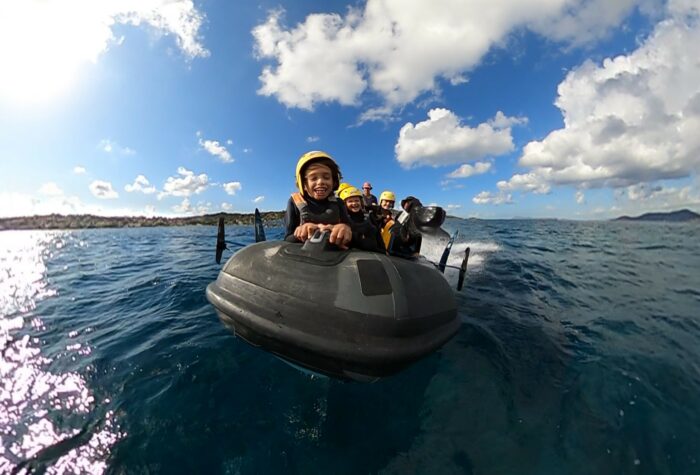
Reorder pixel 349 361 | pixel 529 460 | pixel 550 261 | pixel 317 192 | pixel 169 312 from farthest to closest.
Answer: pixel 550 261 → pixel 169 312 → pixel 317 192 → pixel 529 460 → pixel 349 361

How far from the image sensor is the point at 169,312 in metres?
5.88

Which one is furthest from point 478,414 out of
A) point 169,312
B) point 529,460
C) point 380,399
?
point 169,312

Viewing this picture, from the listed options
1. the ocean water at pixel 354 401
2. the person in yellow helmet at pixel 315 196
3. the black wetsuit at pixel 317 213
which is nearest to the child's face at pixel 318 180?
the person in yellow helmet at pixel 315 196

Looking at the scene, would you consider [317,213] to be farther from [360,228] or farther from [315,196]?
[360,228]

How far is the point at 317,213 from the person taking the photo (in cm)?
432

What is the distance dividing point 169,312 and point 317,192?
13.6 feet

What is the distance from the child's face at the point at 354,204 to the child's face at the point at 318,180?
1.12m

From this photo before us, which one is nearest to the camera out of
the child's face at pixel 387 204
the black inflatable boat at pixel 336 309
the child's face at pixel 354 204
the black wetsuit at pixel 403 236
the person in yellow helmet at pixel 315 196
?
the black inflatable boat at pixel 336 309

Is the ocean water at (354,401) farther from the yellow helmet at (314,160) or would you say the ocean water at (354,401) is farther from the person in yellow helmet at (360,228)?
the yellow helmet at (314,160)

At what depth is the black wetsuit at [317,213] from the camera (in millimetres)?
4301

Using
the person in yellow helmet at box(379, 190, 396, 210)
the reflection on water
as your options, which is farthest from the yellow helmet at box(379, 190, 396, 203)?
the reflection on water

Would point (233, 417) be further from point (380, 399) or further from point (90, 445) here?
point (380, 399)

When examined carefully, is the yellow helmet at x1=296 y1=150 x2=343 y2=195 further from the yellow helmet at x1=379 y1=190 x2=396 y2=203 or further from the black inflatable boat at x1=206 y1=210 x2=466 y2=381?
the yellow helmet at x1=379 y1=190 x2=396 y2=203

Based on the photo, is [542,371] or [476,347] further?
[476,347]
